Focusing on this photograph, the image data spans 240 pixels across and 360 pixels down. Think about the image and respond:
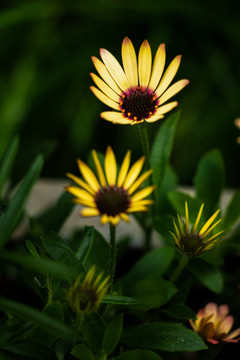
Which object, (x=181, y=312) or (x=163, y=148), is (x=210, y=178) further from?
(x=181, y=312)

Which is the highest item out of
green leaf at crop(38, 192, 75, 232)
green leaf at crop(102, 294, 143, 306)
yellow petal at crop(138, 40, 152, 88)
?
yellow petal at crop(138, 40, 152, 88)

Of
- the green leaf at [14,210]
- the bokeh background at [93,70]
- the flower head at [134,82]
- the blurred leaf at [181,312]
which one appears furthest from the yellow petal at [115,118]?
the bokeh background at [93,70]

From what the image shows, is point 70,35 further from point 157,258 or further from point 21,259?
point 21,259

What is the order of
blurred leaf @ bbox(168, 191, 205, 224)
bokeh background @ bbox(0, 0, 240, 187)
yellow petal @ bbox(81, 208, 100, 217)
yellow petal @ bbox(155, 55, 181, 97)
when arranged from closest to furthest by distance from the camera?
yellow petal @ bbox(81, 208, 100, 217) → yellow petal @ bbox(155, 55, 181, 97) → blurred leaf @ bbox(168, 191, 205, 224) → bokeh background @ bbox(0, 0, 240, 187)

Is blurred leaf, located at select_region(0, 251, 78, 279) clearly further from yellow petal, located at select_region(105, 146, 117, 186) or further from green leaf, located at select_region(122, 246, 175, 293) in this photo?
green leaf, located at select_region(122, 246, 175, 293)

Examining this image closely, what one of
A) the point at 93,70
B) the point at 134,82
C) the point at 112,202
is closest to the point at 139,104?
the point at 134,82

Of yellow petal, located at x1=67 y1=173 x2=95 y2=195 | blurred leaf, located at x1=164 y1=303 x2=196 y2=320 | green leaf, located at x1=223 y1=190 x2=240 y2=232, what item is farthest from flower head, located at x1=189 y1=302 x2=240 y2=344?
yellow petal, located at x1=67 y1=173 x2=95 y2=195
